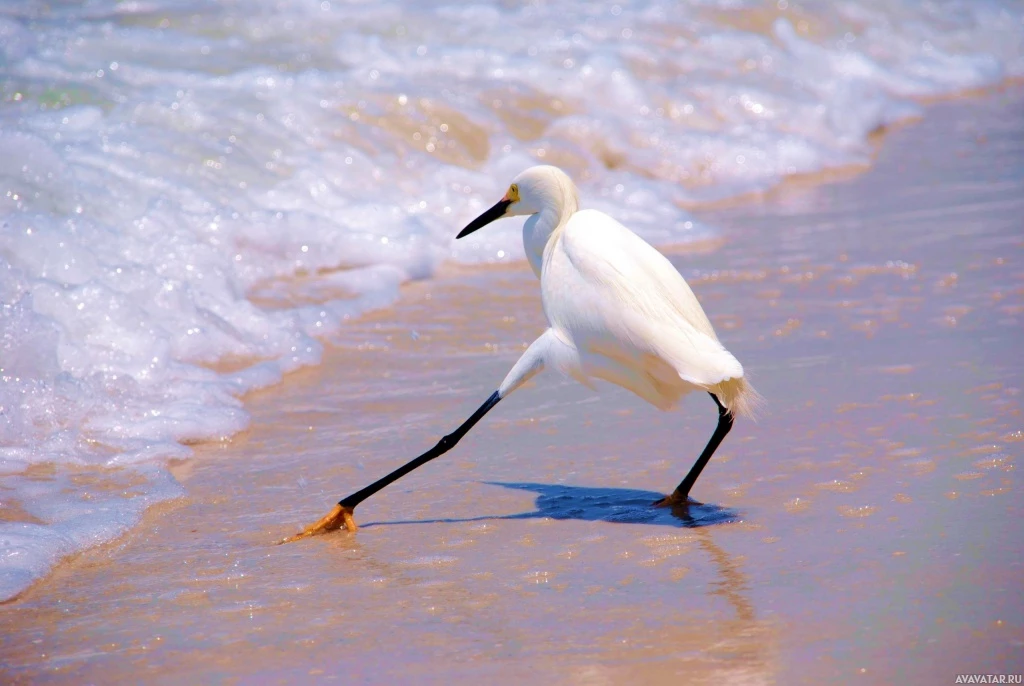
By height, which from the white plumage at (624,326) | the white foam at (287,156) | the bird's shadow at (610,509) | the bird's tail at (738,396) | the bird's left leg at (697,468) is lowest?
the white foam at (287,156)

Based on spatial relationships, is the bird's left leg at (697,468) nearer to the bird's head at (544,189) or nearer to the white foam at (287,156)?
the bird's head at (544,189)

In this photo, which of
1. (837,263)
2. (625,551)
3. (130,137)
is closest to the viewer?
(625,551)

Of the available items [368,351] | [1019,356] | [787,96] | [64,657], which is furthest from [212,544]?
[787,96]

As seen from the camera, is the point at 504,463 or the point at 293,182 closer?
the point at 504,463

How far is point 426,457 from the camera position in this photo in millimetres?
3531

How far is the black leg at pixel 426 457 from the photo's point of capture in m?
3.41

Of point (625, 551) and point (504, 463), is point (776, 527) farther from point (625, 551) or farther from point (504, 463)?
point (504, 463)

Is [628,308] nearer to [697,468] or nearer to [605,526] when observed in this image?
[697,468]

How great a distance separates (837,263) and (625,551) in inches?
131

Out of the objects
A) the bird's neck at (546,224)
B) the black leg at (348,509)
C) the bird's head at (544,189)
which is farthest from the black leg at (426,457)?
the bird's head at (544,189)

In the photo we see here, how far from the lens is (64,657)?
2602 mm

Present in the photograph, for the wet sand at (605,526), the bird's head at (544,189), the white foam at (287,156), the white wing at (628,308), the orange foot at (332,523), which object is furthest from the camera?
the white foam at (287,156)

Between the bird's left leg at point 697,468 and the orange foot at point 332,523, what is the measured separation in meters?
0.88

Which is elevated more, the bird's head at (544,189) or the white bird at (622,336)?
the bird's head at (544,189)
